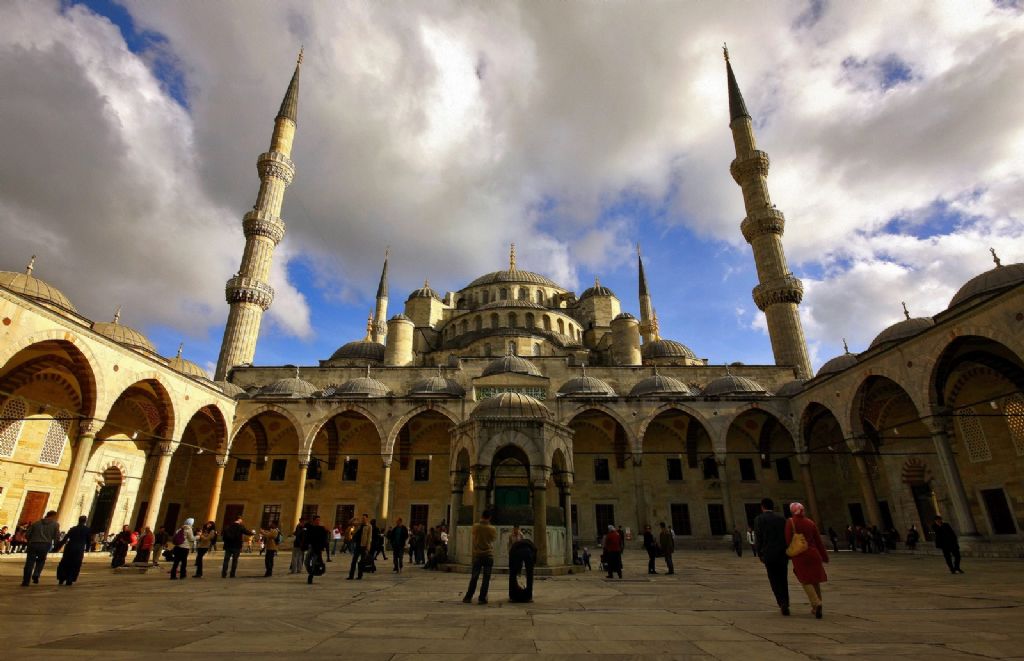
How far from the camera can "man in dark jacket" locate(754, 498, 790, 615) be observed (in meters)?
5.02

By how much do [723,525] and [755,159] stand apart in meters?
19.8

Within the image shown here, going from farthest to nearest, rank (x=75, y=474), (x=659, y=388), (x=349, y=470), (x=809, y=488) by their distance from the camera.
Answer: (x=349, y=470) → (x=659, y=388) → (x=809, y=488) → (x=75, y=474)

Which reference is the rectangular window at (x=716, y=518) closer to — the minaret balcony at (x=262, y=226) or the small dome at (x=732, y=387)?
the small dome at (x=732, y=387)

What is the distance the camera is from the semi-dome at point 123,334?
71.1 feet

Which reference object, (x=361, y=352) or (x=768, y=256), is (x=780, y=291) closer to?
(x=768, y=256)

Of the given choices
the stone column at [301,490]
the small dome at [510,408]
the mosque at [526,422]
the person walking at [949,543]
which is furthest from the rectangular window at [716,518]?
the stone column at [301,490]

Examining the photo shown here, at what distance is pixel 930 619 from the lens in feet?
15.2

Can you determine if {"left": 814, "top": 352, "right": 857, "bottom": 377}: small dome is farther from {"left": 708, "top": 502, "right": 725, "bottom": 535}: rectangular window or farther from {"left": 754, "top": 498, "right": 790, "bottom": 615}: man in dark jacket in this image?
{"left": 754, "top": 498, "right": 790, "bottom": 615}: man in dark jacket

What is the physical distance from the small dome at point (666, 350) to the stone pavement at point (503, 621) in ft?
74.9

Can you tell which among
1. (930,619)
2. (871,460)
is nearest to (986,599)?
(930,619)

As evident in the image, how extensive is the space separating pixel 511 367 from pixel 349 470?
865 centimetres

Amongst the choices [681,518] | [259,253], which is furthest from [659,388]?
[259,253]

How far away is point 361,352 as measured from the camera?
30906 mm

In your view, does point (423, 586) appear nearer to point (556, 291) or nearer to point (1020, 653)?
point (1020, 653)
